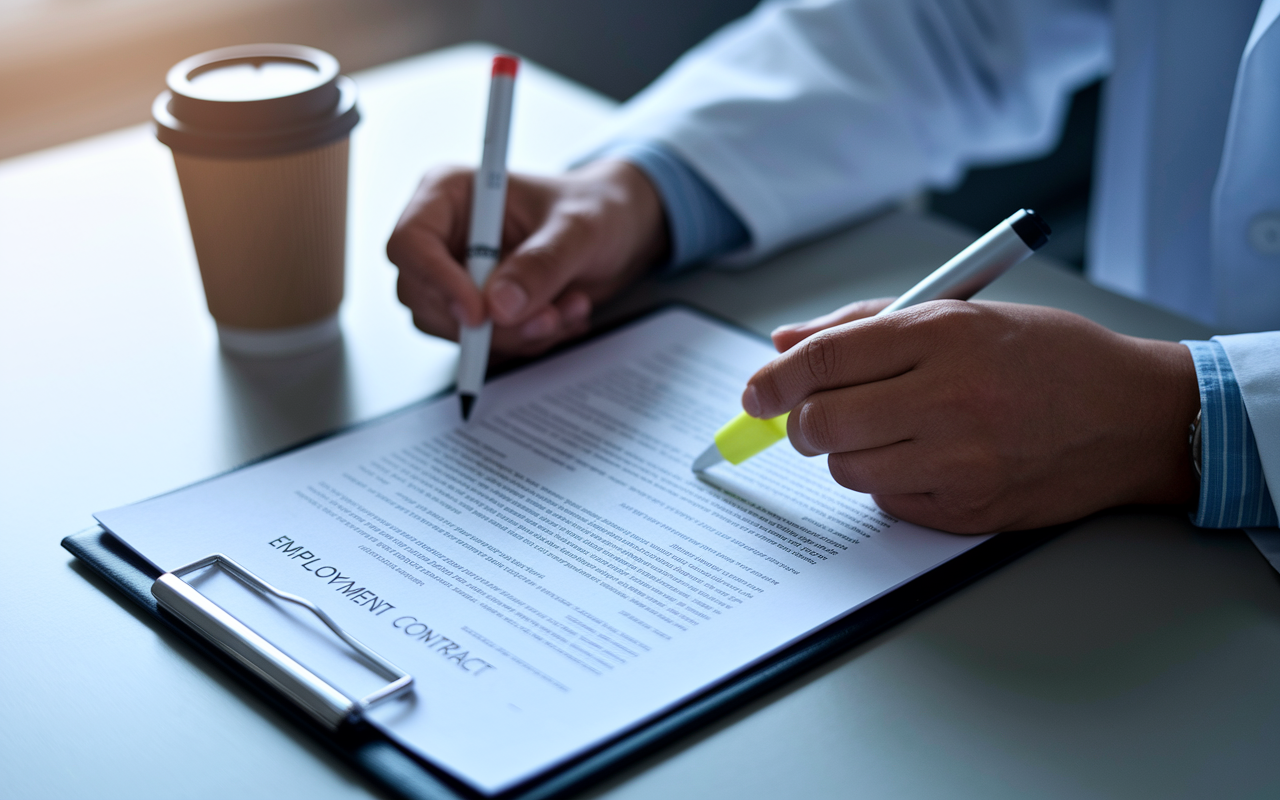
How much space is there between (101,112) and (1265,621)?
6.18 ft

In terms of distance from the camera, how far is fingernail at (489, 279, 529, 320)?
67cm

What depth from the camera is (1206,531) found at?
55 cm

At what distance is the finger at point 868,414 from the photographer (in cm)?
52

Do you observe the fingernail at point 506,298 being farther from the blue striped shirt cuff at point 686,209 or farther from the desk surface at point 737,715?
the blue striped shirt cuff at point 686,209

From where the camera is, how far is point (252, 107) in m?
0.64

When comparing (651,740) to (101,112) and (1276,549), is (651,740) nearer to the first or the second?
(1276,549)

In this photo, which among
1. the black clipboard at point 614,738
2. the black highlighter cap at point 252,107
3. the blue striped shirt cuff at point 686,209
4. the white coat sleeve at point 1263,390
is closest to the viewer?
the black clipboard at point 614,738

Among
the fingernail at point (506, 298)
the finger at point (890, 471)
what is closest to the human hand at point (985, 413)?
the finger at point (890, 471)

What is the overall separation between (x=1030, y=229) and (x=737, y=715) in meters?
0.29

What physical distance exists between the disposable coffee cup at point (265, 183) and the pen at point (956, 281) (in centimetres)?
31

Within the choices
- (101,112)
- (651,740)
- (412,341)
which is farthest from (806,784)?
(101,112)

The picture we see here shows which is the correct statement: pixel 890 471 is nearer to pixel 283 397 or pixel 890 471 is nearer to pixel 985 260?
pixel 985 260

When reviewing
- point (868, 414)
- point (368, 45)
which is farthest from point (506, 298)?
point (368, 45)

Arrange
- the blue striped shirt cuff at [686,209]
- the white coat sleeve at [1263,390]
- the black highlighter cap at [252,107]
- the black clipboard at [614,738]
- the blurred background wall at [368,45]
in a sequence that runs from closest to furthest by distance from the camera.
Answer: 1. the black clipboard at [614,738]
2. the white coat sleeve at [1263,390]
3. the black highlighter cap at [252,107]
4. the blue striped shirt cuff at [686,209]
5. the blurred background wall at [368,45]
